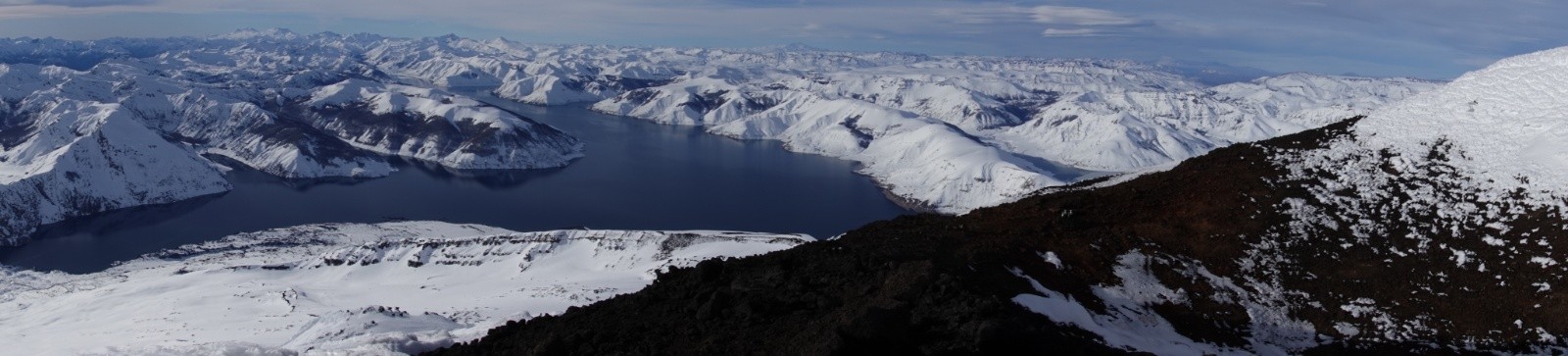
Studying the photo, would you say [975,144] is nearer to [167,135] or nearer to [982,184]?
[982,184]

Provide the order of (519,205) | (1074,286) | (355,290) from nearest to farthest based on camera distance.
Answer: (1074,286) → (355,290) → (519,205)

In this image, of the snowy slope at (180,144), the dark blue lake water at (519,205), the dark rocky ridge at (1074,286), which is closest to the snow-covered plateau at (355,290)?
the dark rocky ridge at (1074,286)

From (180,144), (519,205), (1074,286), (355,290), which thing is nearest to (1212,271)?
(1074,286)

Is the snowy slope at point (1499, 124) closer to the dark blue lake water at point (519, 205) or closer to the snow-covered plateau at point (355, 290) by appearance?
the snow-covered plateau at point (355, 290)

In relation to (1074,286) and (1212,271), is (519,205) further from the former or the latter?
(1074,286)

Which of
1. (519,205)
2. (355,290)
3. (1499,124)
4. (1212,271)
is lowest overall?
(519,205)

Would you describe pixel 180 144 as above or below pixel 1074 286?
below
